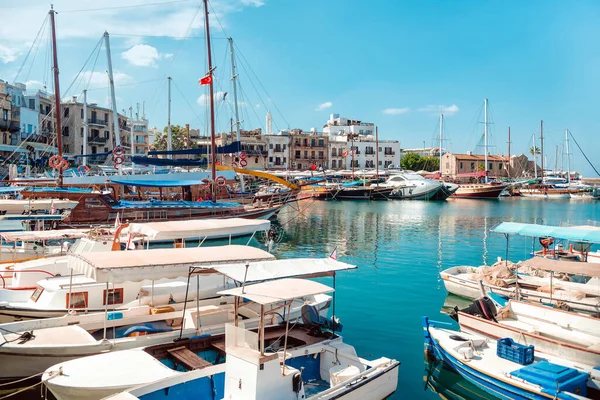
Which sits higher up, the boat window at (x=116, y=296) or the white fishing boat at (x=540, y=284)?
the boat window at (x=116, y=296)

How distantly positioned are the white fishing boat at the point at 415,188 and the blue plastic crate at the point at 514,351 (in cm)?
7497

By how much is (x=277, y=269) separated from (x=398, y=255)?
20.8 metres

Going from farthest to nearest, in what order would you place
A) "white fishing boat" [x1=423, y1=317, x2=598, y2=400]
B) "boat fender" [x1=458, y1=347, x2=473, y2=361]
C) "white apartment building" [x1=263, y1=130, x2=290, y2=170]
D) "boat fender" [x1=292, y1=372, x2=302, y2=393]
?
"white apartment building" [x1=263, y1=130, x2=290, y2=170] → "boat fender" [x1=458, y1=347, x2=473, y2=361] → "white fishing boat" [x1=423, y1=317, x2=598, y2=400] → "boat fender" [x1=292, y1=372, x2=302, y2=393]

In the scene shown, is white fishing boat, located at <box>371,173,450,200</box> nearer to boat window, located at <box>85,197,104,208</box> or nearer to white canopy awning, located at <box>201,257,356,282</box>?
boat window, located at <box>85,197,104,208</box>

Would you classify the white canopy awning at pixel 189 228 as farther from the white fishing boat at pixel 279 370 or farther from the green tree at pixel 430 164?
the green tree at pixel 430 164

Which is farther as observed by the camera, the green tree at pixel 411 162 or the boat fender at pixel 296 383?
the green tree at pixel 411 162

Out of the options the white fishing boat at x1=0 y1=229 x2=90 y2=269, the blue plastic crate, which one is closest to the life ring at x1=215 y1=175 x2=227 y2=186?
the white fishing boat at x1=0 y1=229 x2=90 y2=269

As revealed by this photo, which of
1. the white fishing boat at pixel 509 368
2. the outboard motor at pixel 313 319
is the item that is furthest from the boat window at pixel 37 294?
the white fishing boat at pixel 509 368

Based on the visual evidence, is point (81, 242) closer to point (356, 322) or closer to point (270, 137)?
point (356, 322)

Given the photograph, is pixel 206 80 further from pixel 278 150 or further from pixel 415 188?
pixel 278 150

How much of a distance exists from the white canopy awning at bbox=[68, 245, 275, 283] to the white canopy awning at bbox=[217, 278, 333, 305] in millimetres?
2400

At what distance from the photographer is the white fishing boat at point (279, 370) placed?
8.74m

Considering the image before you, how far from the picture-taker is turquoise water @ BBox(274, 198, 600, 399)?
15.6 meters

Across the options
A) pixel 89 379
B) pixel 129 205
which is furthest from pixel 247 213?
pixel 89 379
